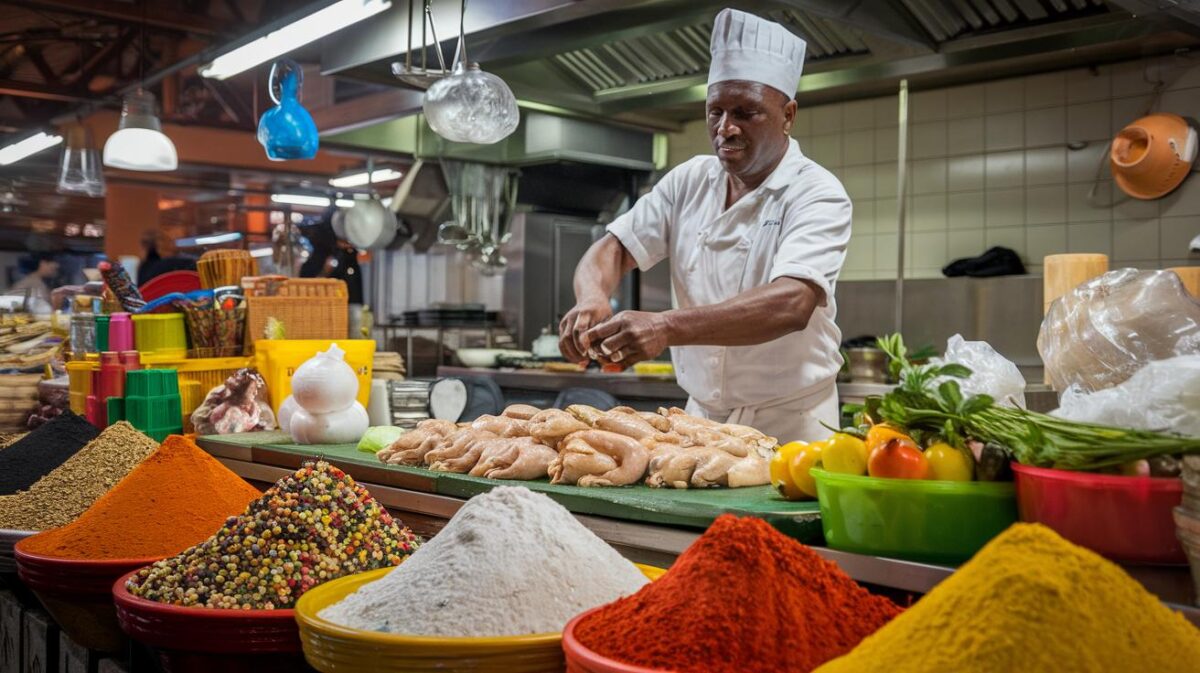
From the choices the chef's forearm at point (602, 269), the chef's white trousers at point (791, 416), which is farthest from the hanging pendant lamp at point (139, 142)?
the chef's white trousers at point (791, 416)

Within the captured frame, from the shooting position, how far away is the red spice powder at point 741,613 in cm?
99

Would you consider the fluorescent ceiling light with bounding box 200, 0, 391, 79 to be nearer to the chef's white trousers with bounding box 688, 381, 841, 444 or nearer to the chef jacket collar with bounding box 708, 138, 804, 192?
the chef jacket collar with bounding box 708, 138, 804, 192

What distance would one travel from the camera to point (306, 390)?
8.25 feet

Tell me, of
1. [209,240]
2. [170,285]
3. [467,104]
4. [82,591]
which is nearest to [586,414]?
[82,591]

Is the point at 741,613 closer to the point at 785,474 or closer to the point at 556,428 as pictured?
the point at 785,474

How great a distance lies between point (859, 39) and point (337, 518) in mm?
3859

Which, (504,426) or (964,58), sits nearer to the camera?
(504,426)

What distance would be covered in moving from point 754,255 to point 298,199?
8218 millimetres

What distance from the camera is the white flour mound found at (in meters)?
1.18

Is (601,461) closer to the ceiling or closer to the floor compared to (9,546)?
closer to the ceiling

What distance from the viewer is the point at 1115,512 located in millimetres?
Answer: 1113

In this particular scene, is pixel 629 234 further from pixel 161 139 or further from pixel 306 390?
pixel 161 139

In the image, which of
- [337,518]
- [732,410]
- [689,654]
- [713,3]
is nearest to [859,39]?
[713,3]

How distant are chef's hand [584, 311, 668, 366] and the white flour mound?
2.46 feet
